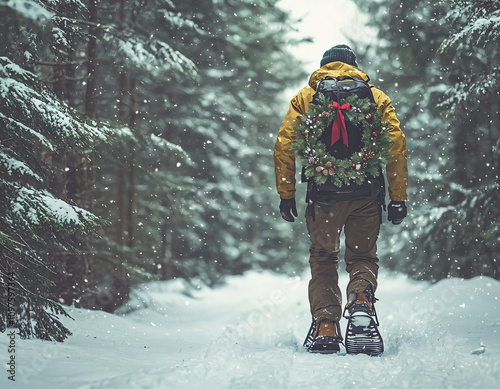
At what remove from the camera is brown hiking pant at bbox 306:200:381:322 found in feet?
18.2

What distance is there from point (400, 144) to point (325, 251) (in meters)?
1.35

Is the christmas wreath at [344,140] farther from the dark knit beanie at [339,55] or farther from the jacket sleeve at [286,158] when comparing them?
the dark knit beanie at [339,55]

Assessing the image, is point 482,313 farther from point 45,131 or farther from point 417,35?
point 417,35

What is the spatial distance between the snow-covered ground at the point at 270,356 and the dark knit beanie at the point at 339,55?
2.99 meters

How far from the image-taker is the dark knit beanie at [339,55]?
18.8 feet

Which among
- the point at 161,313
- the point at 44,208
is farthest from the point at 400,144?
the point at 161,313

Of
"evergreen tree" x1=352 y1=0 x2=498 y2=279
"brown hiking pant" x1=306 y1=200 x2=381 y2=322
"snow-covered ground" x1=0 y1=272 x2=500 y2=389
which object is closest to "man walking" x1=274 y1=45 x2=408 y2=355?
"brown hiking pant" x1=306 y1=200 x2=381 y2=322

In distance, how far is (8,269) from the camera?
16.9ft

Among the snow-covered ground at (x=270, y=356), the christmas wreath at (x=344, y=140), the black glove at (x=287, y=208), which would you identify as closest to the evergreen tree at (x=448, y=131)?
the snow-covered ground at (x=270, y=356)

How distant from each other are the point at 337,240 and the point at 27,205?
10.2 feet

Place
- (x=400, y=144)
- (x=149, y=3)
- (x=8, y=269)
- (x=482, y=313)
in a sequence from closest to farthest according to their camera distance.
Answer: (x=8, y=269), (x=400, y=144), (x=482, y=313), (x=149, y=3)

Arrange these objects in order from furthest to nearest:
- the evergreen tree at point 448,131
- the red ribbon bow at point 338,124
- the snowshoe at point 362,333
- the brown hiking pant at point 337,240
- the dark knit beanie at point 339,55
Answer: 1. the evergreen tree at point 448,131
2. the dark knit beanie at point 339,55
3. the brown hiking pant at point 337,240
4. the red ribbon bow at point 338,124
5. the snowshoe at point 362,333

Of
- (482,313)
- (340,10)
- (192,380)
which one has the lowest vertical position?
(192,380)

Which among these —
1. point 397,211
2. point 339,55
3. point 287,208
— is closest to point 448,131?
point 339,55
